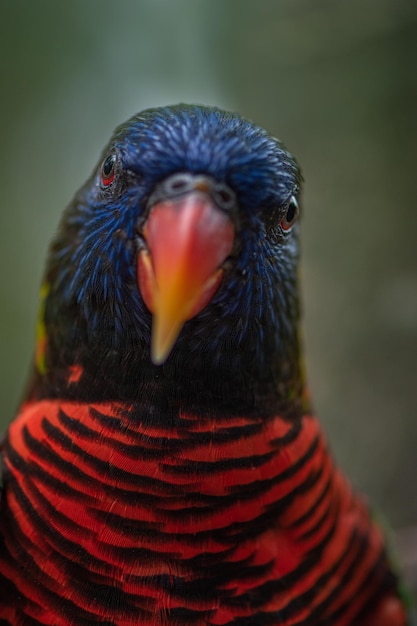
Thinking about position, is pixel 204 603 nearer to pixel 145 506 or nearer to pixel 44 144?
pixel 145 506

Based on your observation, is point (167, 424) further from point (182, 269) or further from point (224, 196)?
point (224, 196)

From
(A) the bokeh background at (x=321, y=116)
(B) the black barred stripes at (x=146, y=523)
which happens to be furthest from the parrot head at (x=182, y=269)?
(A) the bokeh background at (x=321, y=116)

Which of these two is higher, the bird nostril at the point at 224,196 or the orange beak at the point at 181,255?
the bird nostril at the point at 224,196

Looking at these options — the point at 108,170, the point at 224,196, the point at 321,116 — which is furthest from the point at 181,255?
the point at 321,116

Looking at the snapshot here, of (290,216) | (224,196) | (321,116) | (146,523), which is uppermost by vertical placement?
(321,116)

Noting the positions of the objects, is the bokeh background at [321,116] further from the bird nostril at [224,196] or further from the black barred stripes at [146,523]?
the bird nostril at [224,196]

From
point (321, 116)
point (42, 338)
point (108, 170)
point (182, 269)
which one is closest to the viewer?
point (182, 269)
